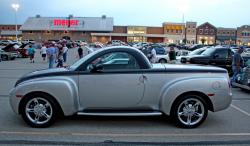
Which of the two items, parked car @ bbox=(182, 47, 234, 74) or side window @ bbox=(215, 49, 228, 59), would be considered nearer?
parked car @ bbox=(182, 47, 234, 74)

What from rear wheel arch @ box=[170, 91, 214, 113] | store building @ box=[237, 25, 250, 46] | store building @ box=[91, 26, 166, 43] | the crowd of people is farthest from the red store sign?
rear wheel arch @ box=[170, 91, 214, 113]

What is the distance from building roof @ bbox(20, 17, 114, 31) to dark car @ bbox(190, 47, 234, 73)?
8819cm

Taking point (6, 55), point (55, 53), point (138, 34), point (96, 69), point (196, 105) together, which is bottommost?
point (6, 55)

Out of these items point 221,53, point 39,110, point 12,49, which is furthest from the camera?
point 12,49

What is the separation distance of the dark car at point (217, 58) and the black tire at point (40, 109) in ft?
43.6

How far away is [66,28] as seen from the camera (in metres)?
108

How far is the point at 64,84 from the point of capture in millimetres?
6539

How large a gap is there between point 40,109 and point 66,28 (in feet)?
341

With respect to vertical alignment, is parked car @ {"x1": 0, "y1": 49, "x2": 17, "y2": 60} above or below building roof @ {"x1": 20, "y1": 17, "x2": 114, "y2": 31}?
below

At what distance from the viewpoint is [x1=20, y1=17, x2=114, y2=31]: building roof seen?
10638 cm

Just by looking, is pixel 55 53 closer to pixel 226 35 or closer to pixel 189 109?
pixel 189 109

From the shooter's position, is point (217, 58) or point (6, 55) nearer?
point (217, 58)

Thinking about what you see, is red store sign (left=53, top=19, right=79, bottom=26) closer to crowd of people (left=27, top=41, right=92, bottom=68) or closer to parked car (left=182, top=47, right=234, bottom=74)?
crowd of people (left=27, top=41, right=92, bottom=68)

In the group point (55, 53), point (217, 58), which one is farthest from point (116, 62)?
point (55, 53)
